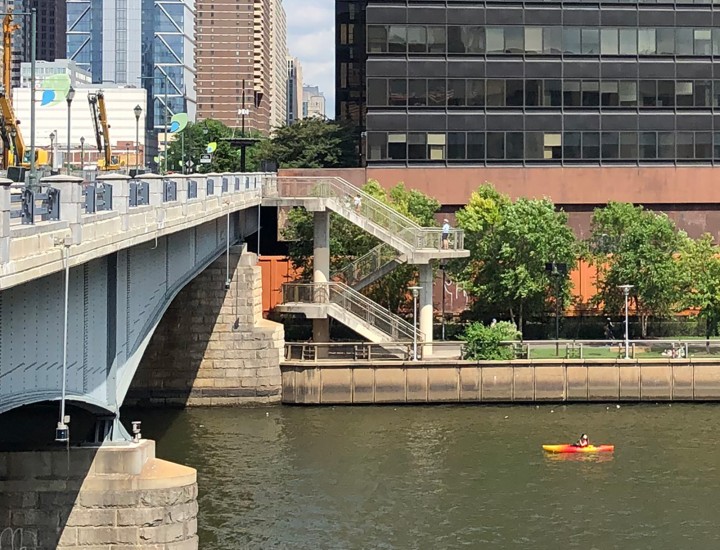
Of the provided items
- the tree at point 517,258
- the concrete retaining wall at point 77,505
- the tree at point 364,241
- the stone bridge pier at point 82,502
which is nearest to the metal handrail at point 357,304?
the tree at point 364,241

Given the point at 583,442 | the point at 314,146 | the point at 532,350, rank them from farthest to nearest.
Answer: the point at 314,146 < the point at 532,350 < the point at 583,442

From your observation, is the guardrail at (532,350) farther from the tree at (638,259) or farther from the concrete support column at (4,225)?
the concrete support column at (4,225)

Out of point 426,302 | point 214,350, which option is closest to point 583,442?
point 426,302

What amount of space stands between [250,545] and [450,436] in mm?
15028

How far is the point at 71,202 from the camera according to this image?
21125mm

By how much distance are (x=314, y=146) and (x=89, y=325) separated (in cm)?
7173

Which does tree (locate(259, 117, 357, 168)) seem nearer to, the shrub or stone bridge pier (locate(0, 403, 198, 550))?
the shrub

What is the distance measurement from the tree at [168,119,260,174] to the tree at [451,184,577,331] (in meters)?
40.8

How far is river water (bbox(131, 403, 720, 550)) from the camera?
112 ft

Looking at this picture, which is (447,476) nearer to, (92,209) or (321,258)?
(92,209)

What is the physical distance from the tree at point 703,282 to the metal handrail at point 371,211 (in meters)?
11.8

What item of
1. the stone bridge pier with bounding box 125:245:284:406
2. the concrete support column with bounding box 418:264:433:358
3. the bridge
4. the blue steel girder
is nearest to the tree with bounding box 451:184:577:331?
the concrete support column with bounding box 418:264:433:358

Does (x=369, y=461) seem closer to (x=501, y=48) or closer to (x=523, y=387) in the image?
(x=523, y=387)

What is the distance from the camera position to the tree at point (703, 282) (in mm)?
60844
